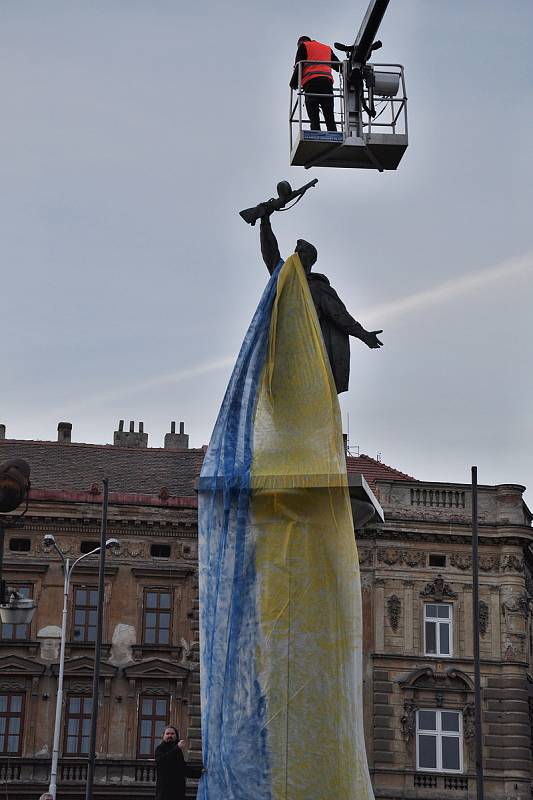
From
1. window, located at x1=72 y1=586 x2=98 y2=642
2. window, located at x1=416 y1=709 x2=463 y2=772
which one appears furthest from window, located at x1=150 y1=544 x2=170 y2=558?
window, located at x1=416 y1=709 x2=463 y2=772

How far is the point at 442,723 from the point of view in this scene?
45562 mm

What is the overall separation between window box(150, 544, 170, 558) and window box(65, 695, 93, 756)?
16.8 ft

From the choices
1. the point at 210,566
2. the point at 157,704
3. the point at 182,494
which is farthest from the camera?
the point at 182,494

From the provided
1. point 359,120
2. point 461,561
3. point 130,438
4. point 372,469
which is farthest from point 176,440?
point 359,120

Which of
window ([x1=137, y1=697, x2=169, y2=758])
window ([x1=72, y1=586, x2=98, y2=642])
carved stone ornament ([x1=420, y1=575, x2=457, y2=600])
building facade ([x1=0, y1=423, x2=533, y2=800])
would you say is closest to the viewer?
building facade ([x1=0, y1=423, x2=533, y2=800])

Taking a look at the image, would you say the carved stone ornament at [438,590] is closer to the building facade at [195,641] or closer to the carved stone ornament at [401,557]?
the building facade at [195,641]

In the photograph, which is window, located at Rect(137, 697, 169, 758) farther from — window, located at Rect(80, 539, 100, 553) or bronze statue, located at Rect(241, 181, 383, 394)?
bronze statue, located at Rect(241, 181, 383, 394)

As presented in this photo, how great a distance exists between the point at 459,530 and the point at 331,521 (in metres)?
36.4

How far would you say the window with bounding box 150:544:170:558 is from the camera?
47.0 m

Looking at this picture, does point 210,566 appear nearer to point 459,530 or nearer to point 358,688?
point 358,688

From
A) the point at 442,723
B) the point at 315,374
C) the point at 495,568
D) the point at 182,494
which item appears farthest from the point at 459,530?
the point at 315,374

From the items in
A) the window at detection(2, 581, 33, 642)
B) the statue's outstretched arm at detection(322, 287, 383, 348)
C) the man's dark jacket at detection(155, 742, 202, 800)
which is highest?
the window at detection(2, 581, 33, 642)

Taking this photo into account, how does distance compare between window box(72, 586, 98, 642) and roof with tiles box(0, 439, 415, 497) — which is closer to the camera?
window box(72, 586, 98, 642)

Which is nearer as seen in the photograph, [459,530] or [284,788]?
[284,788]
